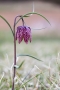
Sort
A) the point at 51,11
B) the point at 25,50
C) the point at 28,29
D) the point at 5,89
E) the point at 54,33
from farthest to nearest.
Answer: the point at 51,11, the point at 54,33, the point at 25,50, the point at 5,89, the point at 28,29

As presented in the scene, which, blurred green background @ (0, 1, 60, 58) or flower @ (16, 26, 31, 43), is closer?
flower @ (16, 26, 31, 43)

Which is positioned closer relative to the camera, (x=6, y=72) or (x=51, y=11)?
(x=6, y=72)

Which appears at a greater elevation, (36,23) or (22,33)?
(22,33)

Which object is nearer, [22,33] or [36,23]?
[22,33]

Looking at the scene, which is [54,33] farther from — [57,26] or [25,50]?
[25,50]

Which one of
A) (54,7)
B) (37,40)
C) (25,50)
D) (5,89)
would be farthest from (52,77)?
(54,7)

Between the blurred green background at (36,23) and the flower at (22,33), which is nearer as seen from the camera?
the flower at (22,33)

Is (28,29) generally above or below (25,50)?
above

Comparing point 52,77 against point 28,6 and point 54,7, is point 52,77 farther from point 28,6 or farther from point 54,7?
point 28,6

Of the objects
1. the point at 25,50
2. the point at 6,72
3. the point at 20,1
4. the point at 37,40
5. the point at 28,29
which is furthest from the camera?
the point at 20,1

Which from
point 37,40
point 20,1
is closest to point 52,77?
point 37,40
